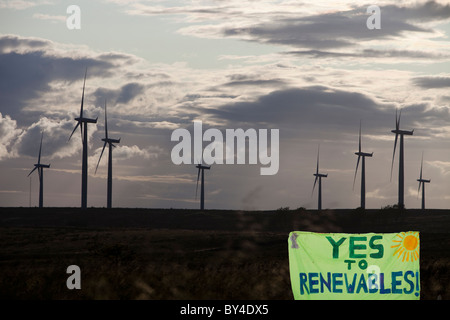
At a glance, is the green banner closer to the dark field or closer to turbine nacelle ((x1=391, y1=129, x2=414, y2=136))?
the dark field

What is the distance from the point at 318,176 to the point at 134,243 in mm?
111310

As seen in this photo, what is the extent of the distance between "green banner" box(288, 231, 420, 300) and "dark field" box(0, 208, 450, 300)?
3149 mm

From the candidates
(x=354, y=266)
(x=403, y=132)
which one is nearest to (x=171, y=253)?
(x=354, y=266)

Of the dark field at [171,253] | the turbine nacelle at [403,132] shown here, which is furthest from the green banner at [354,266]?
the turbine nacelle at [403,132]

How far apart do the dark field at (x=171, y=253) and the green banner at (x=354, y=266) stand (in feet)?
10.3


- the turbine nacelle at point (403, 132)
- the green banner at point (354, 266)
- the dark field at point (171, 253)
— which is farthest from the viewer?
the turbine nacelle at point (403, 132)

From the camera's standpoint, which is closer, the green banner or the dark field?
the green banner

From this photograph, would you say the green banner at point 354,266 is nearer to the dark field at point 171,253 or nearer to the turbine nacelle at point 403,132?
the dark field at point 171,253

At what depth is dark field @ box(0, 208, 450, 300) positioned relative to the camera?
24.4 m

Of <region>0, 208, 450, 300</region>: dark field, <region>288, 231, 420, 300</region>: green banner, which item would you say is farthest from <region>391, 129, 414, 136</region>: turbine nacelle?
<region>288, 231, 420, 300</region>: green banner

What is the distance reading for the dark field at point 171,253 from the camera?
24.4m
